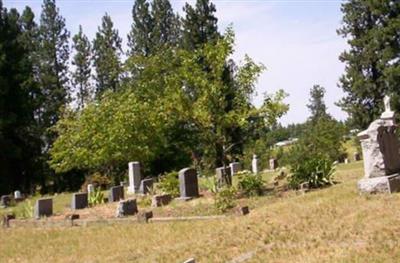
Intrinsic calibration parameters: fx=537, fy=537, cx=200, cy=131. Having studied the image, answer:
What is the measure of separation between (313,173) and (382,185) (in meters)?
4.75

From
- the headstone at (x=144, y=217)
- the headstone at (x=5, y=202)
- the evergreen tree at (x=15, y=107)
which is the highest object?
the evergreen tree at (x=15, y=107)

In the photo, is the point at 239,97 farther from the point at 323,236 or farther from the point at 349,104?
the point at 349,104

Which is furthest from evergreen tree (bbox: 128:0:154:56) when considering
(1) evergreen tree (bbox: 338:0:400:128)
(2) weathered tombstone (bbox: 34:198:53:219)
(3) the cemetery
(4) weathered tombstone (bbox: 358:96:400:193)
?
(4) weathered tombstone (bbox: 358:96:400:193)

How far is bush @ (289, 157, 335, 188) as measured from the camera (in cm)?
1728

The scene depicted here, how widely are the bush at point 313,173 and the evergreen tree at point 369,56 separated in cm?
1987

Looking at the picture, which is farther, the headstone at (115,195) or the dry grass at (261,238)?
the headstone at (115,195)

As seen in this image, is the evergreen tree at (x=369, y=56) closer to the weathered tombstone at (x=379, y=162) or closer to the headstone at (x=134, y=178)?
the headstone at (x=134, y=178)

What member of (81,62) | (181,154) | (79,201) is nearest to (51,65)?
(81,62)

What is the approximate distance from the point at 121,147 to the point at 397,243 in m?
23.2

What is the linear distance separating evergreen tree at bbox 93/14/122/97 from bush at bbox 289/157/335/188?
32.8 meters

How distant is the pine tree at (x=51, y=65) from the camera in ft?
151

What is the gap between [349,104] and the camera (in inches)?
1486

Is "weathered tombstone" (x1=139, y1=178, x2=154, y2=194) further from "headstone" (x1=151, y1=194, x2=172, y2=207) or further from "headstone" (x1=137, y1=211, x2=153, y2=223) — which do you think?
"headstone" (x1=137, y1=211, x2=153, y2=223)

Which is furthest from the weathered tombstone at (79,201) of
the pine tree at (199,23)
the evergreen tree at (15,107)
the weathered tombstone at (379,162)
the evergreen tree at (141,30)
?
the evergreen tree at (141,30)
